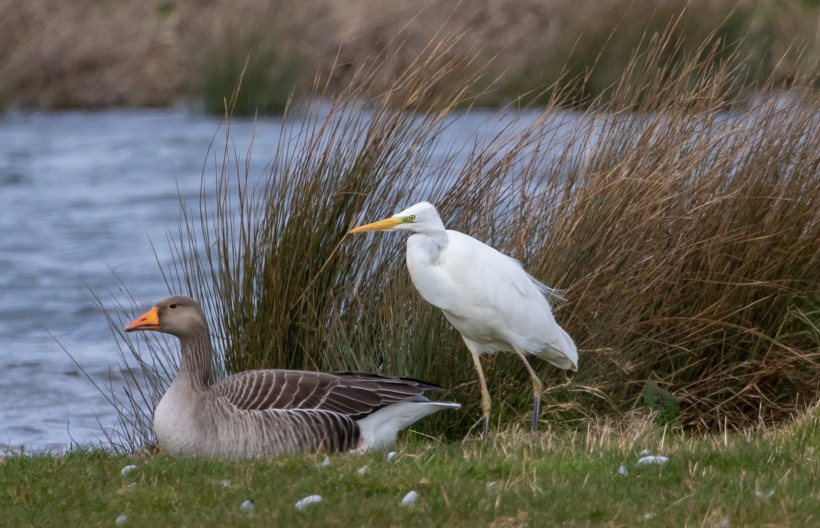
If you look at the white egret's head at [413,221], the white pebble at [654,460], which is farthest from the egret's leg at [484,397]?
the white pebble at [654,460]

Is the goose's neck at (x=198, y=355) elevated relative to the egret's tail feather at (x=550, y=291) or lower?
lower

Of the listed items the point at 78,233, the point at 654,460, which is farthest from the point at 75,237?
the point at 654,460

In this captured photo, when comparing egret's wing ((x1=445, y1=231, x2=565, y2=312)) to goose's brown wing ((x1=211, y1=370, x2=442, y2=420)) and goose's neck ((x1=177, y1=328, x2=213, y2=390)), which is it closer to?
goose's brown wing ((x1=211, y1=370, x2=442, y2=420))

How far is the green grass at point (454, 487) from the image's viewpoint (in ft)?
15.2

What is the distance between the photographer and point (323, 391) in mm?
6523

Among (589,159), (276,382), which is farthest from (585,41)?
(276,382)

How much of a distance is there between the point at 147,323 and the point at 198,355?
12.3 inches

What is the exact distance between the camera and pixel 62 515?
481 centimetres

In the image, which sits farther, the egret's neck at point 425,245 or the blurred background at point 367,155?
the blurred background at point 367,155

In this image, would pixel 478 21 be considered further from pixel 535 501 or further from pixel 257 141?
pixel 535 501

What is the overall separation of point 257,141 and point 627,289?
14.7 metres

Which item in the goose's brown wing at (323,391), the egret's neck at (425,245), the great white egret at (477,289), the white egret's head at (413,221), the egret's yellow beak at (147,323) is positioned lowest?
the goose's brown wing at (323,391)

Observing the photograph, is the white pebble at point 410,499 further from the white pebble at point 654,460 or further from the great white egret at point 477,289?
the great white egret at point 477,289

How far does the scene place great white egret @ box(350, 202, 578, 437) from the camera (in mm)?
6316
